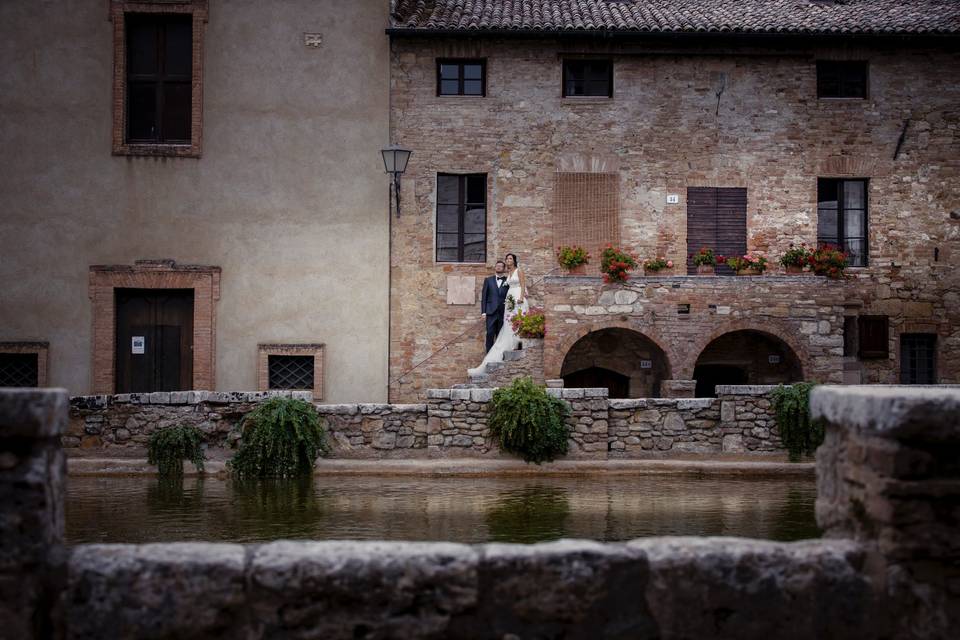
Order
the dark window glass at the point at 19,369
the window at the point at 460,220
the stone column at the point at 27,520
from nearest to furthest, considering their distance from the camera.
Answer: the stone column at the point at 27,520 < the dark window glass at the point at 19,369 < the window at the point at 460,220

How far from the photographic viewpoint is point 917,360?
58.1 ft

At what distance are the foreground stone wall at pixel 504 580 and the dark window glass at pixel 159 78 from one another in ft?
49.2

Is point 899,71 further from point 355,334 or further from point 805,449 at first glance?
point 355,334

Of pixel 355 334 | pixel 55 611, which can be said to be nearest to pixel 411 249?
pixel 355 334

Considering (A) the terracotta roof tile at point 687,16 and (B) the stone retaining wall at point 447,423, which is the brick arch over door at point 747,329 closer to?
(B) the stone retaining wall at point 447,423

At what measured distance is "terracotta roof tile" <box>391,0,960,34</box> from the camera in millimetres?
16953

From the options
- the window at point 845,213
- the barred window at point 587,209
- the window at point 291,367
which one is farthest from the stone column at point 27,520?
the window at point 845,213

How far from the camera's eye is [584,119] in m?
17.5

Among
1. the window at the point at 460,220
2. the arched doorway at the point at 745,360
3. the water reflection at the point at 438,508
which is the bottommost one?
the water reflection at the point at 438,508

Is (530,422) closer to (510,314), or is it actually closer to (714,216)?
(510,314)

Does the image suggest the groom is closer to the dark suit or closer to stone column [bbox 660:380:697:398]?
the dark suit

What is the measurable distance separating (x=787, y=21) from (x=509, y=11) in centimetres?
549

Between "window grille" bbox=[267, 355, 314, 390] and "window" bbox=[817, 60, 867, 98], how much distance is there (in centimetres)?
1152

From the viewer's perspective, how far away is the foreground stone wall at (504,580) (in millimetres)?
3402
